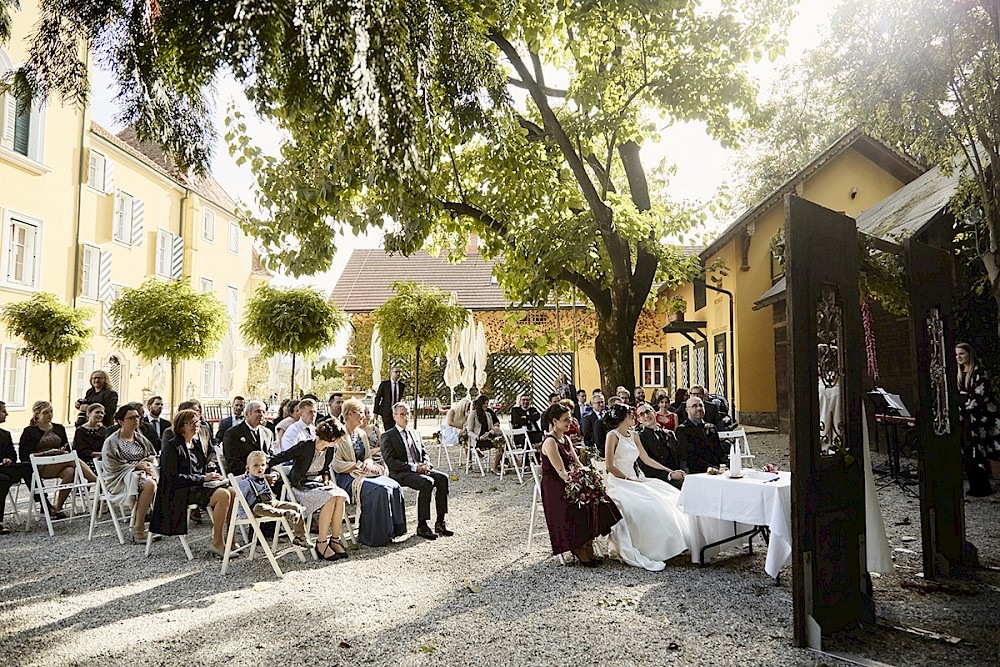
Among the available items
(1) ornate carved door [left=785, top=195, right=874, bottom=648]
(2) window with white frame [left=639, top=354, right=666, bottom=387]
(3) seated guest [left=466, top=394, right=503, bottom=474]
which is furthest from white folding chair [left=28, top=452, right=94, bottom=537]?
(2) window with white frame [left=639, top=354, right=666, bottom=387]

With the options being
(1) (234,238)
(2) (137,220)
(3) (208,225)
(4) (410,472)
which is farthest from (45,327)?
(1) (234,238)

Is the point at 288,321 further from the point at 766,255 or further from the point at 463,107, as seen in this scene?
the point at 766,255

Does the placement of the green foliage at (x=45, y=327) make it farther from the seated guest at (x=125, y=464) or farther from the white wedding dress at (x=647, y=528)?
the white wedding dress at (x=647, y=528)

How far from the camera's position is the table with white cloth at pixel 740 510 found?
525 cm

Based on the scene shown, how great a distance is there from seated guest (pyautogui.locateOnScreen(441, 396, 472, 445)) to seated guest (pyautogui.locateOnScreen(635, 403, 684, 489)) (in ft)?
17.9

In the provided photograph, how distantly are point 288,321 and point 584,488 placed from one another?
28.0 ft

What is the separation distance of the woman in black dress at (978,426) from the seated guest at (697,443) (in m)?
3.30

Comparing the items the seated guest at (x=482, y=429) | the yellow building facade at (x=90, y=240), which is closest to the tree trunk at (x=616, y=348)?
the seated guest at (x=482, y=429)

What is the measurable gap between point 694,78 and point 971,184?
11.7 ft

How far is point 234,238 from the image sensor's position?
30531mm

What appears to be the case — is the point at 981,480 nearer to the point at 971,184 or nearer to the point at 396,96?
the point at 971,184

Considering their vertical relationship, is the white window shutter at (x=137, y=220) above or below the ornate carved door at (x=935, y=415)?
above

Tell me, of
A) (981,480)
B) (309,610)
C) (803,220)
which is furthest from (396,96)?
(981,480)

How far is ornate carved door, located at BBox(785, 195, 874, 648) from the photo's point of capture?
4.02m
